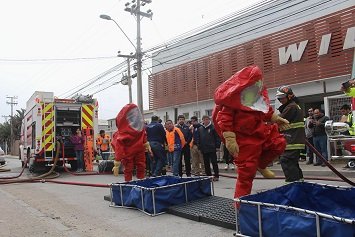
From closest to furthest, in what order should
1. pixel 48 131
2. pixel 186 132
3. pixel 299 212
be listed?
pixel 299 212
pixel 186 132
pixel 48 131

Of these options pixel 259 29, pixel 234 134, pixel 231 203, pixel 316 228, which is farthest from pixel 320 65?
pixel 316 228

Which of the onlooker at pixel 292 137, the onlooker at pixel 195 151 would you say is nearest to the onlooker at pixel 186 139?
the onlooker at pixel 195 151

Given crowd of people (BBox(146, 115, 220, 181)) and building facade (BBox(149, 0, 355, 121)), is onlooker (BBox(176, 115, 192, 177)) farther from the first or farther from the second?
building facade (BBox(149, 0, 355, 121))

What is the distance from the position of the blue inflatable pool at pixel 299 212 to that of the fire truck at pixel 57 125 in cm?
1114

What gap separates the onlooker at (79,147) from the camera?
47.7 feet

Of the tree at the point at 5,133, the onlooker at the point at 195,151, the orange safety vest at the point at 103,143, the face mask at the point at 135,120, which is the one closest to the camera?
the face mask at the point at 135,120

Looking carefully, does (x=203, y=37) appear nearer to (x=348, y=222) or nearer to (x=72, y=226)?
(x=72, y=226)

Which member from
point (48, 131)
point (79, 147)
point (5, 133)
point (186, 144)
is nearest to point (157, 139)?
point (186, 144)

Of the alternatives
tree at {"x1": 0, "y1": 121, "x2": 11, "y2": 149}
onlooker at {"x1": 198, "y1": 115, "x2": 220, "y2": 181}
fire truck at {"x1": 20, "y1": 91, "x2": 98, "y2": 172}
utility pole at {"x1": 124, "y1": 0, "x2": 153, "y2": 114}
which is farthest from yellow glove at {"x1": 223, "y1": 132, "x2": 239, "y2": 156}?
tree at {"x1": 0, "y1": 121, "x2": 11, "y2": 149}

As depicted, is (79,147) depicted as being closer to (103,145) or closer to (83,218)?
(103,145)

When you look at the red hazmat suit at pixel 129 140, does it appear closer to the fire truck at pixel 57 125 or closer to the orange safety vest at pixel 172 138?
the orange safety vest at pixel 172 138

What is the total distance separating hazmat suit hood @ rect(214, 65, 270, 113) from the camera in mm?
4945

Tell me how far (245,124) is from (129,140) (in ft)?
11.5

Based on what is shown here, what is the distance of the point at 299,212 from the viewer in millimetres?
3693
